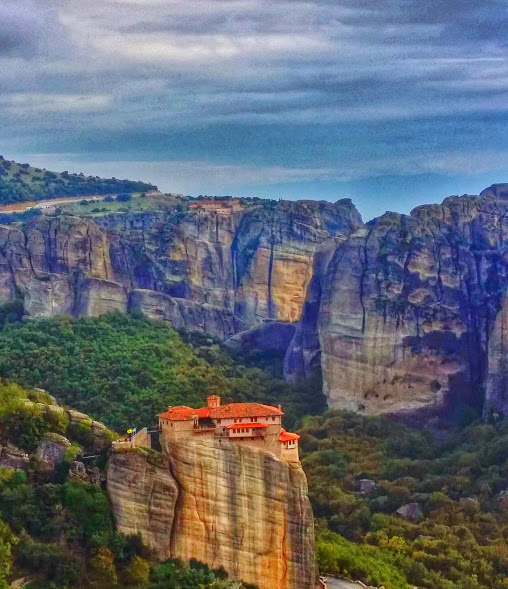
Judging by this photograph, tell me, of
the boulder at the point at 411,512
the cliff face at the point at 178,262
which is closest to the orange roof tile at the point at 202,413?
the boulder at the point at 411,512

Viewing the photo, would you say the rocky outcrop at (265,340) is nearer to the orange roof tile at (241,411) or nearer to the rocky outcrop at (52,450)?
the orange roof tile at (241,411)

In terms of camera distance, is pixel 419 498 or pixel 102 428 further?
pixel 419 498

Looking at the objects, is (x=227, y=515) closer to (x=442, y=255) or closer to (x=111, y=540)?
(x=111, y=540)

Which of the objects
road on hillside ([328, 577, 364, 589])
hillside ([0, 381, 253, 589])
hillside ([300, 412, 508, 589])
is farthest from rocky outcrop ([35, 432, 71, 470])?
hillside ([300, 412, 508, 589])

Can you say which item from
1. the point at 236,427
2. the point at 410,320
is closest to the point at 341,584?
the point at 236,427

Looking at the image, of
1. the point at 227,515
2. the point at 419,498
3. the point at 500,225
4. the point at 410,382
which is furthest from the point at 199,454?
the point at 500,225

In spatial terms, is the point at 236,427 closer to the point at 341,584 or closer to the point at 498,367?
the point at 341,584

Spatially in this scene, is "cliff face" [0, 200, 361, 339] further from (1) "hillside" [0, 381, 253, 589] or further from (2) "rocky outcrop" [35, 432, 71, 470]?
(2) "rocky outcrop" [35, 432, 71, 470]
